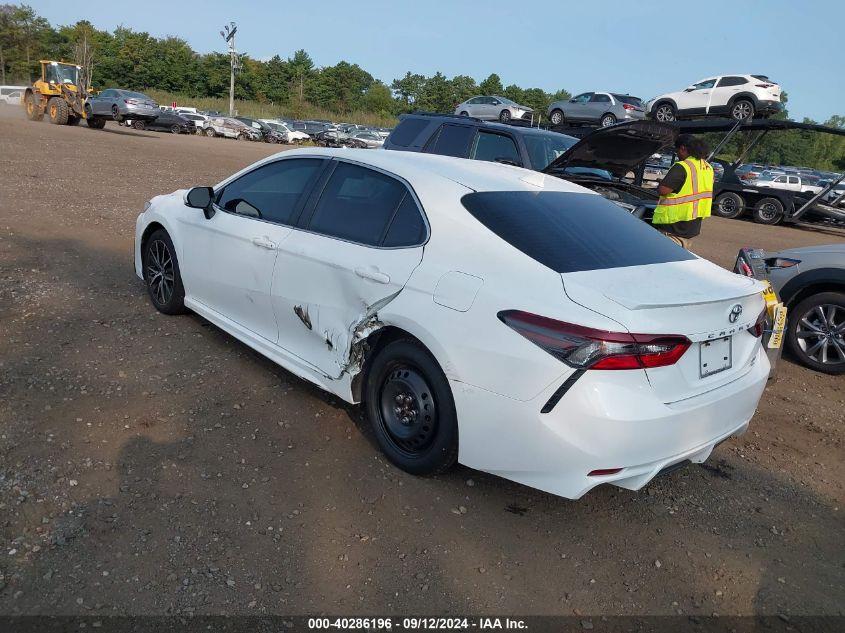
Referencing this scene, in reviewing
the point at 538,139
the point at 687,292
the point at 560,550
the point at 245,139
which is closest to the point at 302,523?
the point at 560,550

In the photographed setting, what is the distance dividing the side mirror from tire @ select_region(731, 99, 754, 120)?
52.6ft

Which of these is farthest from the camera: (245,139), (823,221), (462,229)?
(245,139)

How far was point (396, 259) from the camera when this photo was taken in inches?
126

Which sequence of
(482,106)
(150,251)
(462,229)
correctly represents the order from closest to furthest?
(462,229), (150,251), (482,106)

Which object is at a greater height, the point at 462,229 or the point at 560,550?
the point at 462,229

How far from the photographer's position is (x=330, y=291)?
3.49 m

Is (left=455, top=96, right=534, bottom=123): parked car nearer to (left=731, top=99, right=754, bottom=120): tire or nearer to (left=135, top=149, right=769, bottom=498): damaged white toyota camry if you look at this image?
(left=731, top=99, right=754, bottom=120): tire

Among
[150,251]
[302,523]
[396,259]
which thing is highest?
[396,259]

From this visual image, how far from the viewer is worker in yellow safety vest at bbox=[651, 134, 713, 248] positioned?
6.30m

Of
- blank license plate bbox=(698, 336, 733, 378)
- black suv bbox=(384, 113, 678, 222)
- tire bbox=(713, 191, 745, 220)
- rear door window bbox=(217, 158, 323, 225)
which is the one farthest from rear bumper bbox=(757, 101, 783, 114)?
blank license plate bbox=(698, 336, 733, 378)

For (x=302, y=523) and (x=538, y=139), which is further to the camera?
(x=538, y=139)

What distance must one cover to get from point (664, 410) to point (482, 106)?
21687mm

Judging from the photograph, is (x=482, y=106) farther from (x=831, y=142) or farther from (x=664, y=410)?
(x=831, y=142)

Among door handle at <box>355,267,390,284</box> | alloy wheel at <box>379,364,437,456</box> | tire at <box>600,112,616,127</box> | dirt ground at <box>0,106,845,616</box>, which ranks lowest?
dirt ground at <box>0,106,845,616</box>
